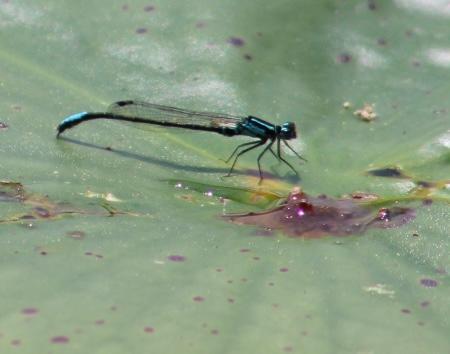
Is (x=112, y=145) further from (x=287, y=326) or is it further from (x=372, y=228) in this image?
(x=287, y=326)

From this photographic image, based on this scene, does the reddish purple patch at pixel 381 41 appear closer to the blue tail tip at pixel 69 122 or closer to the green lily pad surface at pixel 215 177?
the green lily pad surface at pixel 215 177

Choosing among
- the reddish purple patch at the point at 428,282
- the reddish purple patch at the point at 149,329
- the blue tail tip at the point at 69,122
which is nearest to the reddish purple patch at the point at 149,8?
the blue tail tip at the point at 69,122

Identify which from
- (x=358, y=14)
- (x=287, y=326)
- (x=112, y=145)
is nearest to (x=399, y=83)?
(x=358, y=14)

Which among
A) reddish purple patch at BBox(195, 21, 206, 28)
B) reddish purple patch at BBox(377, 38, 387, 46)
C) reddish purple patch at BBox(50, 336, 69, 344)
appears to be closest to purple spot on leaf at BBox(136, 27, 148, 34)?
reddish purple patch at BBox(195, 21, 206, 28)

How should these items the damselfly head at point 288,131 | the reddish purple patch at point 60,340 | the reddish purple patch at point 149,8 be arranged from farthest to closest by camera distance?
the reddish purple patch at point 149,8
the damselfly head at point 288,131
the reddish purple patch at point 60,340

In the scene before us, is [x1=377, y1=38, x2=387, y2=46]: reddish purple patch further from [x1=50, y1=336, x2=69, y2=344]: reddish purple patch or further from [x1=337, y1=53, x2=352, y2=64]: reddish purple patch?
[x1=50, y1=336, x2=69, y2=344]: reddish purple patch

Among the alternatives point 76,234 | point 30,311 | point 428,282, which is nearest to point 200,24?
point 76,234
